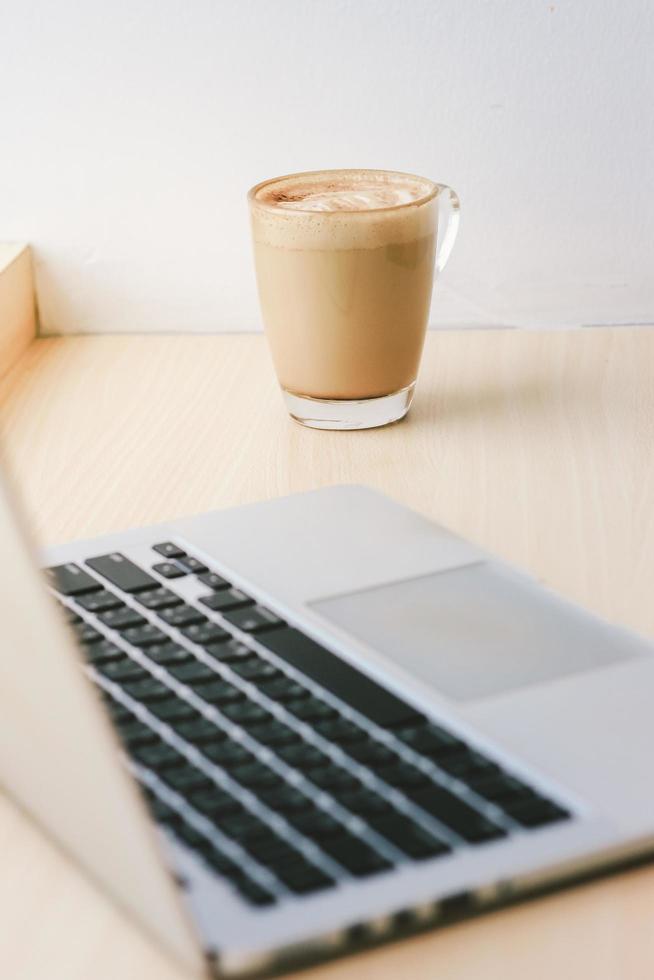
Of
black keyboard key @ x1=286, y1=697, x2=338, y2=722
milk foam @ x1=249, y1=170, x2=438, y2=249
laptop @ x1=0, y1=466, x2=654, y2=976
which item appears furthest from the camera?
milk foam @ x1=249, y1=170, x2=438, y2=249

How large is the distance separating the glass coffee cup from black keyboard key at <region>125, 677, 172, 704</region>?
37 cm

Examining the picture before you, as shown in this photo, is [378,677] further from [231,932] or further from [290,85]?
[290,85]

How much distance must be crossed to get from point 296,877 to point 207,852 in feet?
0.09

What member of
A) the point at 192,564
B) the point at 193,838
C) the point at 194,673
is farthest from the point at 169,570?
the point at 193,838

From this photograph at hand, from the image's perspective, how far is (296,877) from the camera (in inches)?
14.2

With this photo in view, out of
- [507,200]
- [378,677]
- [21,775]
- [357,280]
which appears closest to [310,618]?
[378,677]

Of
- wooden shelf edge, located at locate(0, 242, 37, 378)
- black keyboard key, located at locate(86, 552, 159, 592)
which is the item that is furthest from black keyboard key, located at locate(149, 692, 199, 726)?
wooden shelf edge, located at locate(0, 242, 37, 378)

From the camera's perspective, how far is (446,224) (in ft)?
2.82

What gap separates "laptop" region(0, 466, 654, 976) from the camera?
345 millimetres

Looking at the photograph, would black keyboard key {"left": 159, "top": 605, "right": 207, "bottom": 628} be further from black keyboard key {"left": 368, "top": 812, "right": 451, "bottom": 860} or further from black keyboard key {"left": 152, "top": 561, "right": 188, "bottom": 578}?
black keyboard key {"left": 368, "top": 812, "right": 451, "bottom": 860}

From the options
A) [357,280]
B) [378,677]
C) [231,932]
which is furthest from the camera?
[357,280]

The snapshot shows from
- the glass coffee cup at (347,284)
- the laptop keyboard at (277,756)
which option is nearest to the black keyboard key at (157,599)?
the laptop keyboard at (277,756)

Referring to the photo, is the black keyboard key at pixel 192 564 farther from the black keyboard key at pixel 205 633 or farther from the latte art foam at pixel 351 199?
the latte art foam at pixel 351 199

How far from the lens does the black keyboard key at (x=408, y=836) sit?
0.37 metres
